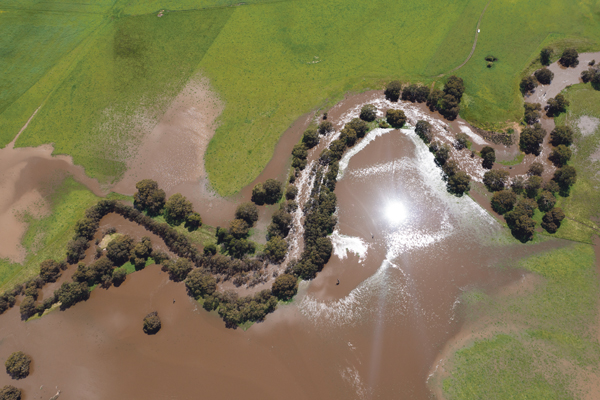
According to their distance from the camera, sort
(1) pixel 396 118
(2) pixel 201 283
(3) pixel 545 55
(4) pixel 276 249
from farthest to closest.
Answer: (3) pixel 545 55
(1) pixel 396 118
(4) pixel 276 249
(2) pixel 201 283

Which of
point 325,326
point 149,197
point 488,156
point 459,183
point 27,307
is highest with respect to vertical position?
point 149,197

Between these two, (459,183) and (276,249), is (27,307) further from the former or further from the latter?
(459,183)

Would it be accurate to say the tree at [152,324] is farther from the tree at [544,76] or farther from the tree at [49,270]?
the tree at [544,76]

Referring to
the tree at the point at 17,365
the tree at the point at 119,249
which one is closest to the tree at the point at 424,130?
the tree at the point at 119,249

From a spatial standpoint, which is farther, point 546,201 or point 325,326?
point 546,201

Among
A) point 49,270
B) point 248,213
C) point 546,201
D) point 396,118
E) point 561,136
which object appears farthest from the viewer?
point 396,118

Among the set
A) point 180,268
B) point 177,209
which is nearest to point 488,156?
point 177,209
